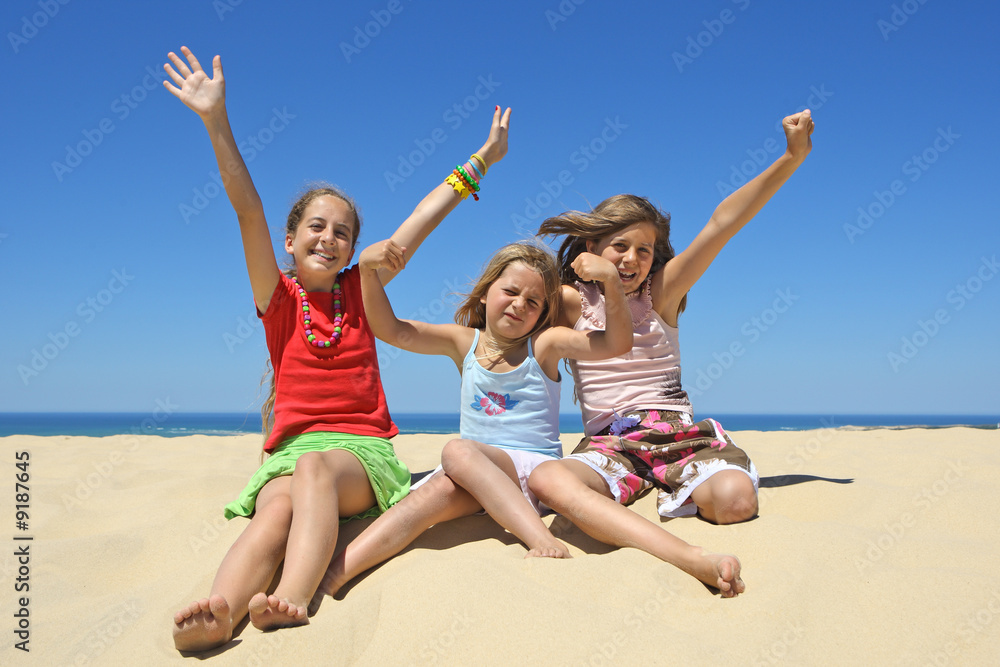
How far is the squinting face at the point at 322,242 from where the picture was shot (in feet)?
9.87

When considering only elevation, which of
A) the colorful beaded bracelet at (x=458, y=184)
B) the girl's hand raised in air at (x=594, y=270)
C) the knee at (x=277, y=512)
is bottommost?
the knee at (x=277, y=512)

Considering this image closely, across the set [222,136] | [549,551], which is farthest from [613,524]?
[222,136]

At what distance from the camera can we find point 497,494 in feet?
7.55

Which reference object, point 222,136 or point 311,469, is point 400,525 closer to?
point 311,469

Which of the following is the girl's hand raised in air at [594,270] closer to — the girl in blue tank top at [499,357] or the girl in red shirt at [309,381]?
the girl in blue tank top at [499,357]

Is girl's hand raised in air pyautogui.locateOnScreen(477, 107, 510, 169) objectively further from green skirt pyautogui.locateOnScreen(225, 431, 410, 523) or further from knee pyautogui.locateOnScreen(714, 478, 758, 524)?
knee pyautogui.locateOnScreen(714, 478, 758, 524)

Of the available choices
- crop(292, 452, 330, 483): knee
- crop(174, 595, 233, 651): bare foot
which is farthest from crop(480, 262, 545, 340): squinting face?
crop(174, 595, 233, 651): bare foot

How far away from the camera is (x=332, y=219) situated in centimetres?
303

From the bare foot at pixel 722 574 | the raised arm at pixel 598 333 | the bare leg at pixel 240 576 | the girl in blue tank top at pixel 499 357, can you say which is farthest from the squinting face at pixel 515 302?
the bare foot at pixel 722 574

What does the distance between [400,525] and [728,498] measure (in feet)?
4.17

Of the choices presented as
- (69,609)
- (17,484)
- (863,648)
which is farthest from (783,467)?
(17,484)

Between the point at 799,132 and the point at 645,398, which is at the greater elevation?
the point at 799,132

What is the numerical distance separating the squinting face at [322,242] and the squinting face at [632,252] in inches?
52.3

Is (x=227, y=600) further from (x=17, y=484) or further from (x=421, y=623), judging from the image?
(x=17, y=484)
